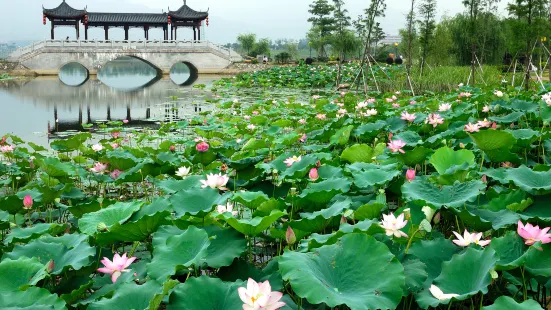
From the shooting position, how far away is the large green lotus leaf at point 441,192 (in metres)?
1.67

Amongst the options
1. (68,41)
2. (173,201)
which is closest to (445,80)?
(173,201)

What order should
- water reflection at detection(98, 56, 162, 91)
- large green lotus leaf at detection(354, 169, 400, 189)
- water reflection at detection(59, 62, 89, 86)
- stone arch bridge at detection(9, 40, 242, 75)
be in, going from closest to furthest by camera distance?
1. large green lotus leaf at detection(354, 169, 400, 189)
2. water reflection at detection(98, 56, 162, 91)
3. water reflection at detection(59, 62, 89, 86)
4. stone arch bridge at detection(9, 40, 242, 75)

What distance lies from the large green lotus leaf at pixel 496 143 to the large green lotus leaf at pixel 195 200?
4.09 ft

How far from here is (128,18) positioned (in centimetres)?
3269

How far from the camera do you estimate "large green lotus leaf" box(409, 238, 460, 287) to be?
1.39 metres

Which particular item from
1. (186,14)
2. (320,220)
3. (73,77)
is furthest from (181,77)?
(320,220)

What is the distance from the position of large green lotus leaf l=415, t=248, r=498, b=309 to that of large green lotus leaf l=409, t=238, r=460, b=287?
4.5 inches

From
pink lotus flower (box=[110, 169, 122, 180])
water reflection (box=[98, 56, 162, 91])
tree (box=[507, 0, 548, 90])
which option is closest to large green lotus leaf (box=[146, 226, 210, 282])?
pink lotus flower (box=[110, 169, 122, 180])

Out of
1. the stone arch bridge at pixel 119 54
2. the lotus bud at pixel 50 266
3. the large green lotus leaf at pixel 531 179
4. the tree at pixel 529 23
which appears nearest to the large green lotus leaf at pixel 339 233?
the large green lotus leaf at pixel 531 179

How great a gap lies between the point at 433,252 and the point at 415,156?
1.17 meters

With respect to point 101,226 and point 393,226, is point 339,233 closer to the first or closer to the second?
point 393,226

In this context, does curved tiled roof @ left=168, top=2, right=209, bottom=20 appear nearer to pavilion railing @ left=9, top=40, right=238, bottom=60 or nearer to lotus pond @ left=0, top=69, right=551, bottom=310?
pavilion railing @ left=9, top=40, right=238, bottom=60

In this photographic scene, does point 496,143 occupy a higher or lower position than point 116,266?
higher

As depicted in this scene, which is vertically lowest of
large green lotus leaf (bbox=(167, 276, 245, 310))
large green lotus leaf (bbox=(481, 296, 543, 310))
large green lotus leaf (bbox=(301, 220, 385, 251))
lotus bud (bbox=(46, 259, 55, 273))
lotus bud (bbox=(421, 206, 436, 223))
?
lotus bud (bbox=(46, 259, 55, 273))
